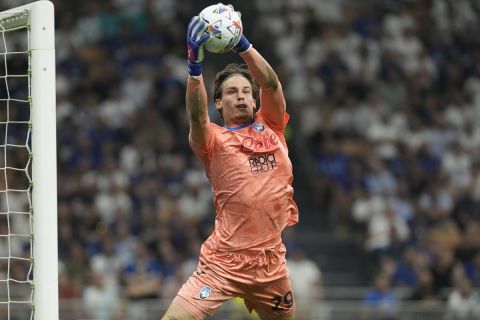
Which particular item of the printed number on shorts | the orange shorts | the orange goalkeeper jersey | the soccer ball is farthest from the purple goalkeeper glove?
the printed number on shorts

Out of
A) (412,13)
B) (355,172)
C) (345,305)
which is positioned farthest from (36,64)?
(412,13)

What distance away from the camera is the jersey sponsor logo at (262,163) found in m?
7.55

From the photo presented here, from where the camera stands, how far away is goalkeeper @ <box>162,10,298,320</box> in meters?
7.45

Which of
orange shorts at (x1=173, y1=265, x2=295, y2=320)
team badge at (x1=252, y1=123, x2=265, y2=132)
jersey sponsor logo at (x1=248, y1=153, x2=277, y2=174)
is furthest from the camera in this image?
team badge at (x1=252, y1=123, x2=265, y2=132)

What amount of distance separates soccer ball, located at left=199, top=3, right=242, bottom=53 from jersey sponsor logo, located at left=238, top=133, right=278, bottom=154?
78 cm

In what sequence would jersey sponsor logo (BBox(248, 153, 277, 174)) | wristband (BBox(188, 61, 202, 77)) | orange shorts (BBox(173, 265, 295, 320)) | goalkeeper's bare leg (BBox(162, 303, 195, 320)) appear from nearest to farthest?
1. wristband (BBox(188, 61, 202, 77))
2. goalkeeper's bare leg (BBox(162, 303, 195, 320))
3. orange shorts (BBox(173, 265, 295, 320))
4. jersey sponsor logo (BBox(248, 153, 277, 174))

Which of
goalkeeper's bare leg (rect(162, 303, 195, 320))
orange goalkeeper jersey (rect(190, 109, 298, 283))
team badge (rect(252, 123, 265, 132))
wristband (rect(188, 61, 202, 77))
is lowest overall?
goalkeeper's bare leg (rect(162, 303, 195, 320))

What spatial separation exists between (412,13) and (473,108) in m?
3.05

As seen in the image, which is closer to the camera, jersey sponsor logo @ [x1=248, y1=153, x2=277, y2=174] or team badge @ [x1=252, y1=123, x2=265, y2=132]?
jersey sponsor logo @ [x1=248, y1=153, x2=277, y2=174]

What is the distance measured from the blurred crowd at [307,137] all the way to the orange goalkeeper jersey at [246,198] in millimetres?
6281

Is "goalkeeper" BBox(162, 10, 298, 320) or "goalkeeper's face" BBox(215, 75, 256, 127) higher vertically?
"goalkeeper's face" BBox(215, 75, 256, 127)

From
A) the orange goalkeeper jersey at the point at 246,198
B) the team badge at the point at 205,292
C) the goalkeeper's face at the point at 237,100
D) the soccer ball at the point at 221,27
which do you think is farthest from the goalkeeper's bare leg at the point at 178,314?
the soccer ball at the point at 221,27

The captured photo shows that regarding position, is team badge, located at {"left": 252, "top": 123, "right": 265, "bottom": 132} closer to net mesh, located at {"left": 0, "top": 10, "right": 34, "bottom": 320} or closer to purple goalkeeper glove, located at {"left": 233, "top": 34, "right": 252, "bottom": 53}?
purple goalkeeper glove, located at {"left": 233, "top": 34, "right": 252, "bottom": 53}

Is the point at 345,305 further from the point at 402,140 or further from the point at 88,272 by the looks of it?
the point at 402,140
